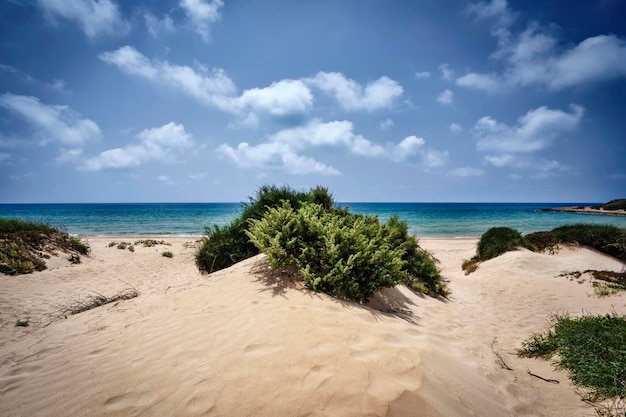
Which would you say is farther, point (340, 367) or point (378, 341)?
point (378, 341)

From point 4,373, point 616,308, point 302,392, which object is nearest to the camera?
point 302,392

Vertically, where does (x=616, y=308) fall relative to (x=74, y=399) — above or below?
below

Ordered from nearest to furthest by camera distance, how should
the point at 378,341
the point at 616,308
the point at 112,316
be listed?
1. the point at 378,341
2. the point at 112,316
3. the point at 616,308

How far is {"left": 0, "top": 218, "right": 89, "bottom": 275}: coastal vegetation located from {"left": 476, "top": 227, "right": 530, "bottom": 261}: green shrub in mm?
20246

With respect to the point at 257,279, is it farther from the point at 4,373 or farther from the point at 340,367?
the point at 4,373

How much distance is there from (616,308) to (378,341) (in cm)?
785

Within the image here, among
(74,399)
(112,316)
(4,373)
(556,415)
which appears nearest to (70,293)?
(112,316)

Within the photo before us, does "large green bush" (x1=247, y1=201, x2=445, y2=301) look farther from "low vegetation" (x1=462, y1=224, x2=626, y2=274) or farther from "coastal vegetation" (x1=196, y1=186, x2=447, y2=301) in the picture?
"low vegetation" (x1=462, y1=224, x2=626, y2=274)

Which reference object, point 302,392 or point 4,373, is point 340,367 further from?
point 4,373

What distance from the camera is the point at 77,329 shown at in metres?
4.66

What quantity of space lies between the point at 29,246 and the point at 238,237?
11359mm

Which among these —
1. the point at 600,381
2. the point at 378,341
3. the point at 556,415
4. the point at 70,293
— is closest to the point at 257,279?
the point at 378,341

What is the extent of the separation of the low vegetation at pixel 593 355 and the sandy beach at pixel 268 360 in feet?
0.60

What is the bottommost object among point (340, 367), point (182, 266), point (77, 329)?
point (182, 266)
